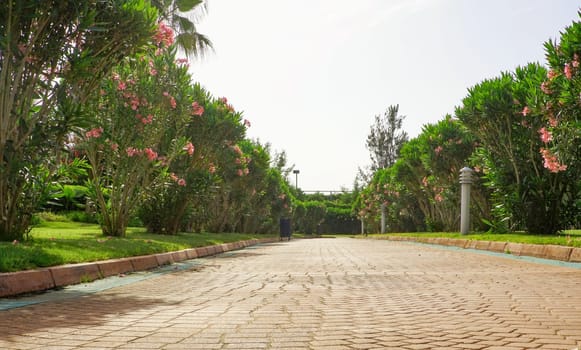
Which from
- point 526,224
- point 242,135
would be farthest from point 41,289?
point 242,135

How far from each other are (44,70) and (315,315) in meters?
6.52

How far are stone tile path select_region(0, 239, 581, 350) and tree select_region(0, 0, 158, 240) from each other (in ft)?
8.64

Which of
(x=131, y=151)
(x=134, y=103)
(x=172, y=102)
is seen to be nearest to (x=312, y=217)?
(x=172, y=102)

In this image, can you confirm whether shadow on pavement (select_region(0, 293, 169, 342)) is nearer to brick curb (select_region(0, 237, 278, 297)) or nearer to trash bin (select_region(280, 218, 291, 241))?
brick curb (select_region(0, 237, 278, 297))

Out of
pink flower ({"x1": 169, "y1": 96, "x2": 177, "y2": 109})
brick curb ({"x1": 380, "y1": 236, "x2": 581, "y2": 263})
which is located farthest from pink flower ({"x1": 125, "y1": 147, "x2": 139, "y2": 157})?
brick curb ({"x1": 380, "y1": 236, "x2": 581, "y2": 263})

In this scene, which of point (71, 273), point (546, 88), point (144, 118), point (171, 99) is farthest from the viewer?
point (171, 99)

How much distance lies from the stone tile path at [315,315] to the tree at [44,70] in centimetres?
263

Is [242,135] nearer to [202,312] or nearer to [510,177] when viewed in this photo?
[510,177]

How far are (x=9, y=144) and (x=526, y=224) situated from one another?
12.7 metres

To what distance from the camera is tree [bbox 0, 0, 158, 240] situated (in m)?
7.78

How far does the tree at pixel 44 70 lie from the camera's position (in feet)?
25.5

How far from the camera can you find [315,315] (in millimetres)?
4469

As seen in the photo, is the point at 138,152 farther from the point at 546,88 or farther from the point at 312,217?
the point at 312,217

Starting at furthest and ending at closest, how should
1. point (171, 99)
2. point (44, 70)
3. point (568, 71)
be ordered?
point (171, 99)
point (568, 71)
point (44, 70)
